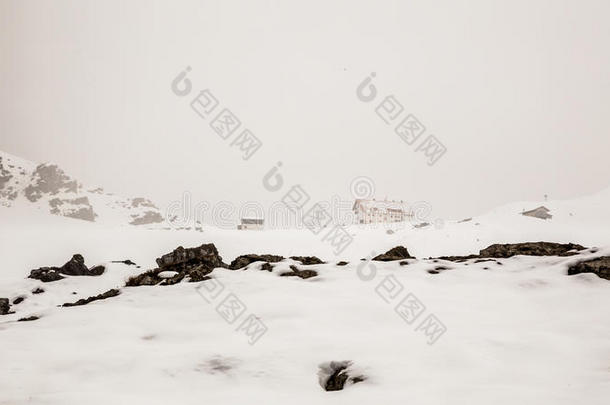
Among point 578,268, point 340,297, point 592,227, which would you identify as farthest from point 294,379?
point 592,227

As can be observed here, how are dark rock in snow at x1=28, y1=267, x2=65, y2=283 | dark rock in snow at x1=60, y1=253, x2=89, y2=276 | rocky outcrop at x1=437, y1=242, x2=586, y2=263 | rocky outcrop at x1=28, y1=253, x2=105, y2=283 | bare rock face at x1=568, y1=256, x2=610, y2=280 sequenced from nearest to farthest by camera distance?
bare rock face at x1=568, y1=256, x2=610, y2=280 < rocky outcrop at x1=437, y1=242, x2=586, y2=263 < dark rock in snow at x1=28, y1=267, x2=65, y2=283 < rocky outcrop at x1=28, y1=253, x2=105, y2=283 < dark rock in snow at x1=60, y1=253, x2=89, y2=276

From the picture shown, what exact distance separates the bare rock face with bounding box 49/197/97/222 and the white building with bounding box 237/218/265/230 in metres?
28.5

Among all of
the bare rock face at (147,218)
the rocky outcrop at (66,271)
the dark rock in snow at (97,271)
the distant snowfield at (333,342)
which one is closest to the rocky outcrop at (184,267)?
the distant snowfield at (333,342)

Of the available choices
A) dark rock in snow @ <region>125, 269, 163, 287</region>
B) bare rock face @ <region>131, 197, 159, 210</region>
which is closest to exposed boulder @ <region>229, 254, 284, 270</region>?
dark rock in snow @ <region>125, 269, 163, 287</region>

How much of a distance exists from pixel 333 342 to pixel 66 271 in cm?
1843

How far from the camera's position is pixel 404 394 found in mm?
5582

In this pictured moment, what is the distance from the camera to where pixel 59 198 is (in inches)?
2968

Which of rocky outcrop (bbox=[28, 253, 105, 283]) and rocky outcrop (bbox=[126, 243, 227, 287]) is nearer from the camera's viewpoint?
rocky outcrop (bbox=[126, 243, 227, 287])

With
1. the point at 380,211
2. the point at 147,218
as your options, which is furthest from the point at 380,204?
the point at 147,218

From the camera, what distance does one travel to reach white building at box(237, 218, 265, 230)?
240 feet

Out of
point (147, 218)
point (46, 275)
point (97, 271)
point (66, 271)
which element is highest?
point (147, 218)

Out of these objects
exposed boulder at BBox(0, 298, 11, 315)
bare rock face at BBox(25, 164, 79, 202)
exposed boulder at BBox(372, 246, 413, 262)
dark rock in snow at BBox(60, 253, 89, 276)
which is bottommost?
exposed boulder at BBox(372, 246, 413, 262)

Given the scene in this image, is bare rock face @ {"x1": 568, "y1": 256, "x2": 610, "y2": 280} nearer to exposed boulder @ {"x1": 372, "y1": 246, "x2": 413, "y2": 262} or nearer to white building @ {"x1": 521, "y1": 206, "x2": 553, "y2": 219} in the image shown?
exposed boulder @ {"x1": 372, "y1": 246, "x2": 413, "y2": 262}

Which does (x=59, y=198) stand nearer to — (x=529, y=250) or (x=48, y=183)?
(x=48, y=183)
